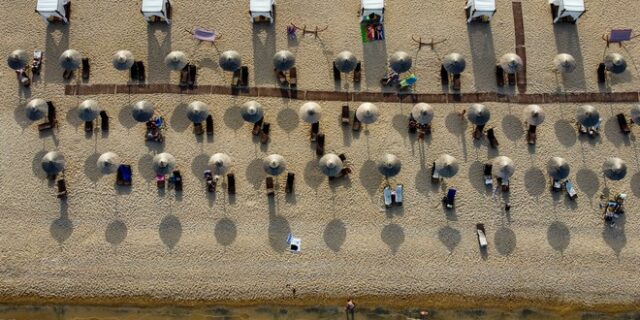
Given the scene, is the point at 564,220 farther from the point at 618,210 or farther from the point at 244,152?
the point at 244,152

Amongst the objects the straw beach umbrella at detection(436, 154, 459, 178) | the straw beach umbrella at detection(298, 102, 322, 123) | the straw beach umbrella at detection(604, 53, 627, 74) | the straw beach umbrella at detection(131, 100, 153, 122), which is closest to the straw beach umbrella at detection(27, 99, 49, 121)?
the straw beach umbrella at detection(131, 100, 153, 122)

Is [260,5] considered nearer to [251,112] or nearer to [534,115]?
[251,112]

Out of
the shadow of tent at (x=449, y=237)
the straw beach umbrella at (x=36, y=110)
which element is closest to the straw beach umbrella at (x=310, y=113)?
the shadow of tent at (x=449, y=237)

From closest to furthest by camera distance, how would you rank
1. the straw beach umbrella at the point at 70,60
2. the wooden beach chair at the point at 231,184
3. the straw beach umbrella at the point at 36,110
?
1. the straw beach umbrella at the point at 36,110
2. the wooden beach chair at the point at 231,184
3. the straw beach umbrella at the point at 70,60

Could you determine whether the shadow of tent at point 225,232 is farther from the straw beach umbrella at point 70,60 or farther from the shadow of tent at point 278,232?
the straw beach umbrella at point 70,60

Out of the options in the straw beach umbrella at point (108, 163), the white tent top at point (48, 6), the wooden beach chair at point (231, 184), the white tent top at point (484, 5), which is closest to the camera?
the straw beach umbrella at point (108, 163)

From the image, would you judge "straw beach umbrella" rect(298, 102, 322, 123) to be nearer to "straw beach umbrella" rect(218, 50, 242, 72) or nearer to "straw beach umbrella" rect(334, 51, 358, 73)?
"straw beach umbrella" rect(334, 51, 358, 73)
